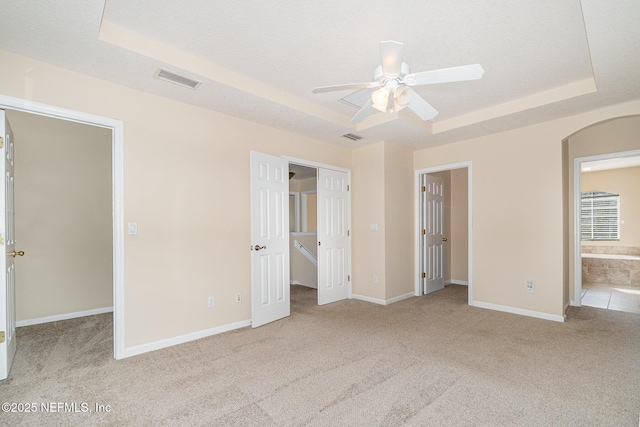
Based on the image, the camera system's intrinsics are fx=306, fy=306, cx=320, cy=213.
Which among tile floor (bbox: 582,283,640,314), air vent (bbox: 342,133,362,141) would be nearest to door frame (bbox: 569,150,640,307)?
tile floor (bbox: 582,283,640,314)

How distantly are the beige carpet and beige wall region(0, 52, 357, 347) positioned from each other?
0.40 m

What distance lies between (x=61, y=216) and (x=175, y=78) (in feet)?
9.27

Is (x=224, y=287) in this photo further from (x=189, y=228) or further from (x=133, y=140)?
(x=133, y=140)

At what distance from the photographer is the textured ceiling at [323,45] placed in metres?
2.02

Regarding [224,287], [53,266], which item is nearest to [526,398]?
[224,287]

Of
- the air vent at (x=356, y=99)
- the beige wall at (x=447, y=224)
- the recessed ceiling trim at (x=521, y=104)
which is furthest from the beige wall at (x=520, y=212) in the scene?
the air vent at (x=356, y=99)

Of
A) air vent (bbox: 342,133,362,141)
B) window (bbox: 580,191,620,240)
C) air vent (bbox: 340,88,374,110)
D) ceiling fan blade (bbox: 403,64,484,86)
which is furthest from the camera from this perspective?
window (bbox: 580,191,620,240)

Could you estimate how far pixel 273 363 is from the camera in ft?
8.81

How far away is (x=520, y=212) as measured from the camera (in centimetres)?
417

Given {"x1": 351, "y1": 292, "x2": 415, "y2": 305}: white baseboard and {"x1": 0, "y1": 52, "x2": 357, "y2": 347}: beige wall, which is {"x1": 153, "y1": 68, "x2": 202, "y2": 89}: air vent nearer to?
{"x1": 0, "y1": 52, "x2": 357, "y2": 347}: beige wall

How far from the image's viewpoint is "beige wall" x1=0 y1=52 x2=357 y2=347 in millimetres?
2682

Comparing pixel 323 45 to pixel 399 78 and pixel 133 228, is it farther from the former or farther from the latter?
pixel 133 228

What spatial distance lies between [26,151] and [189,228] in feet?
8.34

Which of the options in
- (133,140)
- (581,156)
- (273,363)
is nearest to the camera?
(273,363)
